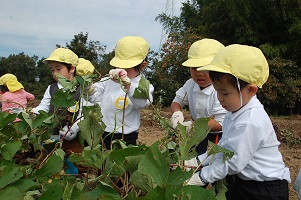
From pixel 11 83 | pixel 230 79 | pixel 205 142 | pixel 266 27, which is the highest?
pixel 266 27

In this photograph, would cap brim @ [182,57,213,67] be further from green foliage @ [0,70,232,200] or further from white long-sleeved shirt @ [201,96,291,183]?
green foliage @ [0,70,232,200]

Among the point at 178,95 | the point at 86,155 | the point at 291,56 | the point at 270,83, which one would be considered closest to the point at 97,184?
the point at 86,155

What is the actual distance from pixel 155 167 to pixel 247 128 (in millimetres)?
709

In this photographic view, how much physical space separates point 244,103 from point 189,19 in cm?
2345

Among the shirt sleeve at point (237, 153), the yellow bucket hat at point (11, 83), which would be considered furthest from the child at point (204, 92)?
the yellow bucket hat at point (11, 83)

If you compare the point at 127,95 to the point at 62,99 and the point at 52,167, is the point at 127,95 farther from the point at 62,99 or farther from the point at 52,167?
the point at 52,167

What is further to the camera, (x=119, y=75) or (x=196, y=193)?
(x=119, y=75)

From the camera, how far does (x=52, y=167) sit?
0.90 m

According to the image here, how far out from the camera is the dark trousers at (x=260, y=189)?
4.72ft

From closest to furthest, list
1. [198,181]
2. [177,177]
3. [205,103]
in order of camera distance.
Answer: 1. [177,177]
2. [198,181]
3. [205,103]

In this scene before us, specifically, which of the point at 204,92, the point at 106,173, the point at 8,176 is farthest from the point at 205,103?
the point at 8,176

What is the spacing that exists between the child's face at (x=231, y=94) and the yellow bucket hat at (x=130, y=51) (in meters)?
0.81

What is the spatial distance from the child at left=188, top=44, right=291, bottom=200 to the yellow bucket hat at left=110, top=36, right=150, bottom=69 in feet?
2.59

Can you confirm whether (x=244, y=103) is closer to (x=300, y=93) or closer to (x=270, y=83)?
(x=270, y=83)
